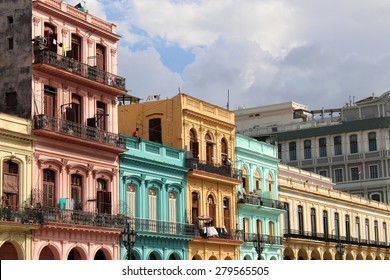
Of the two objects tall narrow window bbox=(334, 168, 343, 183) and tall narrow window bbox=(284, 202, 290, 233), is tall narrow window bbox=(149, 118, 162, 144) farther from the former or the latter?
tall narrow window bbox=(334, 168, 343, 183)

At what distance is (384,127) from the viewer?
76688 millimetres

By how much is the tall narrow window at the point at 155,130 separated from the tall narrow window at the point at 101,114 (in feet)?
22.4

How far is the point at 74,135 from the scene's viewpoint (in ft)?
116

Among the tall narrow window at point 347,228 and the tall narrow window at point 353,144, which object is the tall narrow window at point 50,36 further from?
the tall narrow window at point 353,144

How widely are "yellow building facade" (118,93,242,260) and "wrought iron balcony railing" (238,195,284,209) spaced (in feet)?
3.27

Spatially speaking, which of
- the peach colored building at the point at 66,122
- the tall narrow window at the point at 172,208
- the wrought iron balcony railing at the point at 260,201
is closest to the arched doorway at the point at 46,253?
the peach colored building at the point at 66,122

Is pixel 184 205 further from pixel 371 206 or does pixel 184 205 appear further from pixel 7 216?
pixel 371 206

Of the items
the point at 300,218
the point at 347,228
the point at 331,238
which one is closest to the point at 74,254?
the point at 300,218

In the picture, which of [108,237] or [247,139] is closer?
[108,237]

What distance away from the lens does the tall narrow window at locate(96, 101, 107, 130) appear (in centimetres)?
3816

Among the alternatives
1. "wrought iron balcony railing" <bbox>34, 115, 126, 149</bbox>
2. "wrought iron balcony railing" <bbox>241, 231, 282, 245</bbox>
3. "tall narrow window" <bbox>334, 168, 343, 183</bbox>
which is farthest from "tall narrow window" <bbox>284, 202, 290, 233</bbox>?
"tall narrow window" <bbox>334, 168, 343, 183</bbox>

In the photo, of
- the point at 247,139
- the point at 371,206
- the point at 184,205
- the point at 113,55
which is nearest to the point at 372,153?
the point at 371,206
